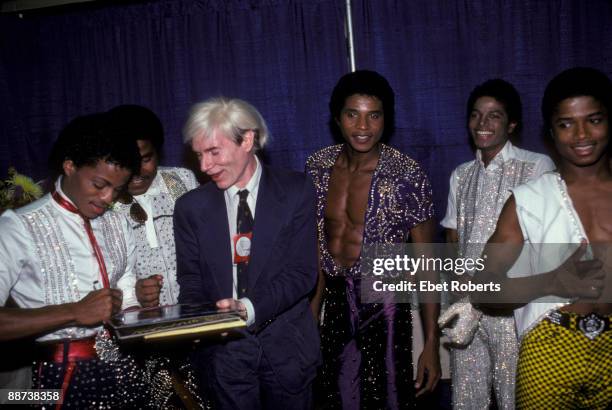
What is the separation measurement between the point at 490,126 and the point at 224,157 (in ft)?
6.19

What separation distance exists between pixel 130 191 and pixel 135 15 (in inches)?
90.9

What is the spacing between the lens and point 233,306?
2041mm

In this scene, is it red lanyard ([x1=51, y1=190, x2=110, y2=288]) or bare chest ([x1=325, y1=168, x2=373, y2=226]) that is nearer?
red lanyard ([x1=51, y1=190, x2=110, y2=288])

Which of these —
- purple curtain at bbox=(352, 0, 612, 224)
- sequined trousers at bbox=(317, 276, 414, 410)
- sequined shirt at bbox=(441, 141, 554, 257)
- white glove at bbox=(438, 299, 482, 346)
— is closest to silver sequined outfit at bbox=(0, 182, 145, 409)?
sequined trousers at bbox=(317, 276, 414, 410)

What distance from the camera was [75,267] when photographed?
2025 mm

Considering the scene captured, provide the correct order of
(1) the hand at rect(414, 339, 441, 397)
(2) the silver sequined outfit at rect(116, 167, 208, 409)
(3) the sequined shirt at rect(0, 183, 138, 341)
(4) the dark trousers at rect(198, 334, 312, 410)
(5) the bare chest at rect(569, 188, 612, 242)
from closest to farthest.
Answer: (3) the sequined shirt at rect(0, 183, 138, 341)
(5) the bare chest at rect(569, 188, 612, 242)
(4) the dark trousers at rect(198, 334, 312, 410)
(2) the silver sequined outfit at rect(116, 167, 208, 409)
(1) the hand at rect(414, 339, 441, 397)

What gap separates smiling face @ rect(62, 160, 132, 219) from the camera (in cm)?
204

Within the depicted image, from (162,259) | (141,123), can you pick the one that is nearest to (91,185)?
(162,259)

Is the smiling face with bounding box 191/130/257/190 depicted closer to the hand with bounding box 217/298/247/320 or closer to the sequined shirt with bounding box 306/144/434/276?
the hand with bounding box 217/298/247/320

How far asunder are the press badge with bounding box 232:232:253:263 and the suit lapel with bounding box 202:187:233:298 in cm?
3

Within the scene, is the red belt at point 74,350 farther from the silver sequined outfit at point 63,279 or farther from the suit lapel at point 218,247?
the suit lapel at point 218,247

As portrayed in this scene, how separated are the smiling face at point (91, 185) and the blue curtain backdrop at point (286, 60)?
2406 millimetres

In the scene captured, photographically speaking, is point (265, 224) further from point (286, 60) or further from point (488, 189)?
point (286, 60)

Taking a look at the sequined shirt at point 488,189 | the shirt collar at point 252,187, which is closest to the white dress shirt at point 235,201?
the shirt collar at point 252,187
